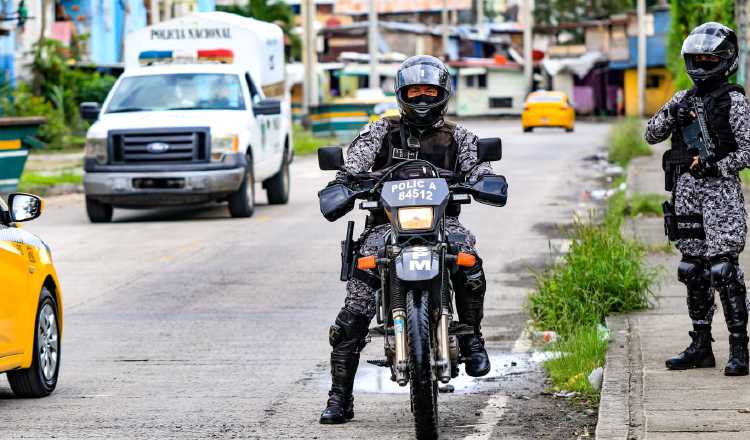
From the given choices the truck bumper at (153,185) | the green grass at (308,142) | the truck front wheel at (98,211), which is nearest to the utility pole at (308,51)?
the green grass at (308,142)

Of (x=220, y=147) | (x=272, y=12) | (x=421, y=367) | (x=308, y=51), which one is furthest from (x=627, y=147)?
(x=272, y=12)

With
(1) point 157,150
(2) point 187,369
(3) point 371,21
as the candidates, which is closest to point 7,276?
(2) point 187,369

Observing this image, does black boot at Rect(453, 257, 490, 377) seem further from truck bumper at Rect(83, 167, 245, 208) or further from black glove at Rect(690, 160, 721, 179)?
truck bumper at Rect(83, 167, 245, 208)

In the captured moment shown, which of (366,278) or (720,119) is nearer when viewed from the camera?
(366,278)

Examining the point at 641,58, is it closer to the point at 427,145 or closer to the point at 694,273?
the point at 694,273

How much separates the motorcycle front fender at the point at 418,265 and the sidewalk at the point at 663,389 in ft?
3.35

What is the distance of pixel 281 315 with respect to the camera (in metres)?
12.1

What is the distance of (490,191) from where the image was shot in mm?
7281

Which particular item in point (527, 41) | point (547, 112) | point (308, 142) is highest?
point (527, 41)

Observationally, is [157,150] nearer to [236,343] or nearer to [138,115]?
[138,115]

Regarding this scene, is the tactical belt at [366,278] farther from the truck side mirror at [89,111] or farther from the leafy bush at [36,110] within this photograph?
the leafy bush at [36,110]

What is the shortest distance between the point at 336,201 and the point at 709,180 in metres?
2.25

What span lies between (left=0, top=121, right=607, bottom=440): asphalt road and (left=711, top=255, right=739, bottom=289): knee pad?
1135 millimetres

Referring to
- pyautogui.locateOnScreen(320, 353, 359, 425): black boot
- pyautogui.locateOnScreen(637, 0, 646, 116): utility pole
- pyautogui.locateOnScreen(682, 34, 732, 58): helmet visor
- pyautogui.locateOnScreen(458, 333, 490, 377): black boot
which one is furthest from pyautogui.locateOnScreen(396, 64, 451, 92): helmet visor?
pyautogui.locateOnScreen(637, 0, 646, 116): utility pole
